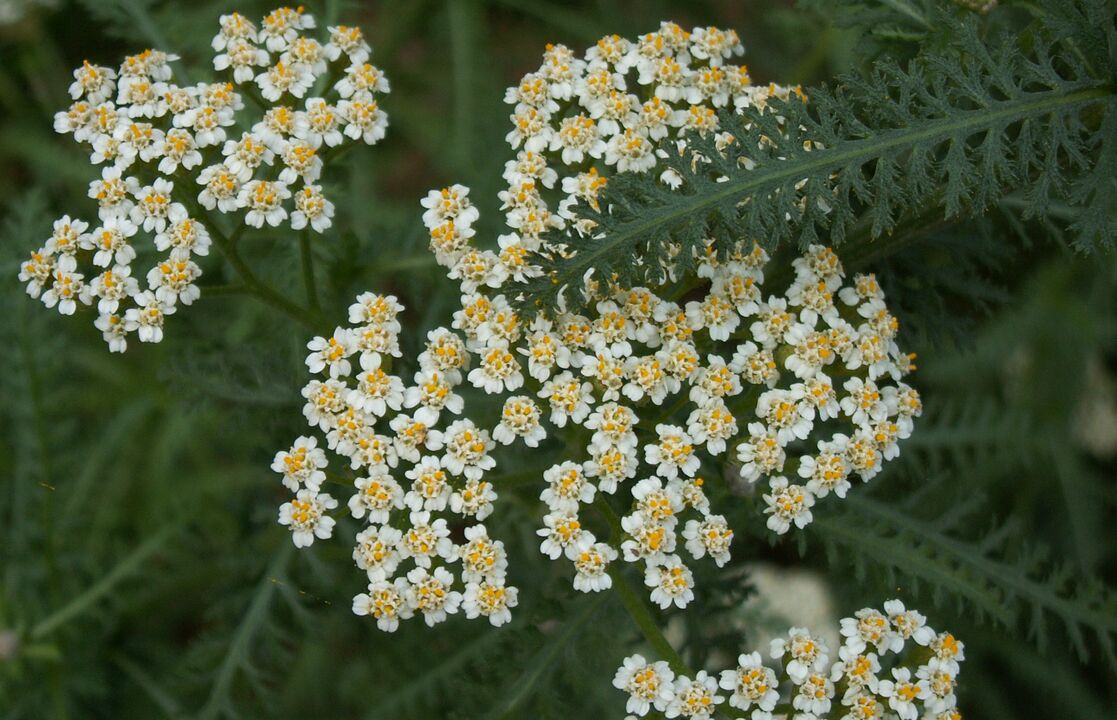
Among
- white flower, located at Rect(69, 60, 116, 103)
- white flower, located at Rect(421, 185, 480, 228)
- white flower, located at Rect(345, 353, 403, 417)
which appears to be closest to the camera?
white flower, located at Rect(345, 353, 403, 417)

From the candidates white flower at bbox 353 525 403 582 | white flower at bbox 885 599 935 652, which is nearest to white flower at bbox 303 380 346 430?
white flower at bbox 353 525 403 582

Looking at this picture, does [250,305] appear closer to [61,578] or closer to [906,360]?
[61,578]

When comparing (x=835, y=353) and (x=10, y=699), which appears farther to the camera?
(x=10, y=699)

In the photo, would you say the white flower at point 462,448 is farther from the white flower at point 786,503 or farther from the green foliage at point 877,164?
the white flower at point 786,503

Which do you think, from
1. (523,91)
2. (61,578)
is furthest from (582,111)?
(61,578)

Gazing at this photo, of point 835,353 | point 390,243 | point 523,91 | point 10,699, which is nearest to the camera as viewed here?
point 835,353

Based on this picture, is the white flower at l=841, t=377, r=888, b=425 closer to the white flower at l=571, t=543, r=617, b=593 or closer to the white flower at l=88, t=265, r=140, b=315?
the white flower at l=571, t=543, r=617, b=593

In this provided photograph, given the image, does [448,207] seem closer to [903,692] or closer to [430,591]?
[430,591]

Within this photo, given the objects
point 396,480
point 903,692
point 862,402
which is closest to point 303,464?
point 396,480
